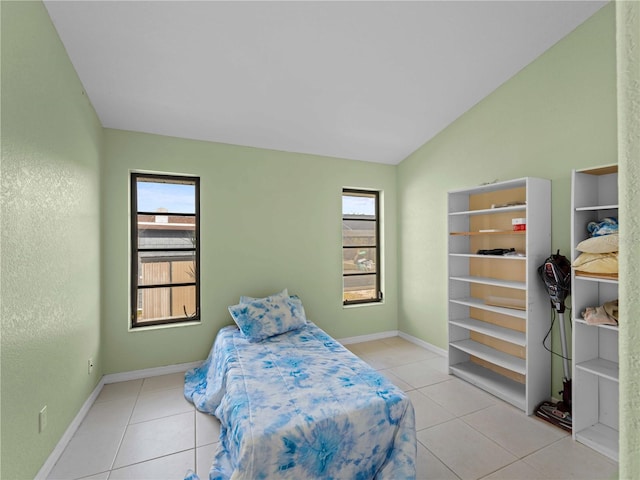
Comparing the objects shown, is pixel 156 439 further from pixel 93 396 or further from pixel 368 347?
pixel 368 347

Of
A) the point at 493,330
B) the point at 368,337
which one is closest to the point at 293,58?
the point at 493,330

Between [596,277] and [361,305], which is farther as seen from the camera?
[361,305]

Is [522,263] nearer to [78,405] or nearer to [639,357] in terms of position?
[639,357]

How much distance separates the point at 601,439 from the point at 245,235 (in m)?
3.55

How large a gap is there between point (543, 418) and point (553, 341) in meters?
0.64

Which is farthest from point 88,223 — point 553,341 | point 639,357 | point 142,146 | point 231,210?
point 553,341

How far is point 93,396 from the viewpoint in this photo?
8.92ft

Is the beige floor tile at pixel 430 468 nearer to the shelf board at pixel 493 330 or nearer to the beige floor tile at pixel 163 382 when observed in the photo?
the shelf board at pixel 493 330

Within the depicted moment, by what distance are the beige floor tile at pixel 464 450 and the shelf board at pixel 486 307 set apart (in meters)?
1.02

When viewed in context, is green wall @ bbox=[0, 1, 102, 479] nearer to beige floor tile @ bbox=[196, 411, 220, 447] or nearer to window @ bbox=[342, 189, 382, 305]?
beige floor tile @ bbox=[196, 411, 220, 447]

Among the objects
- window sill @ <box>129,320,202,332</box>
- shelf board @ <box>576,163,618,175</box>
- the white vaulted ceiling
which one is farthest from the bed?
the white vaulted ceiling

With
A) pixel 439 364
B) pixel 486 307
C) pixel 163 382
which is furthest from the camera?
pixel 439 364

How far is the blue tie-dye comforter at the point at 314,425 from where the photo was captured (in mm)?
1635

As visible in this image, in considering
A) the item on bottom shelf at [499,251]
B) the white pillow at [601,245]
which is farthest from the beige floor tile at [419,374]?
the white pillow at [601,245]
